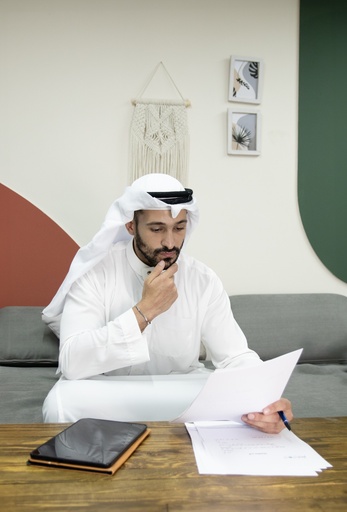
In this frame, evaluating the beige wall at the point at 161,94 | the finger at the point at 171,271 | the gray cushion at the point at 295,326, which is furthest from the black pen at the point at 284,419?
the beige wall at the point at 161,94

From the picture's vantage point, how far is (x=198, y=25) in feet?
10.7

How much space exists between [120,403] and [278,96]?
8.09ft

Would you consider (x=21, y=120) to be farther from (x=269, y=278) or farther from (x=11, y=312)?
(x=269, y=278)

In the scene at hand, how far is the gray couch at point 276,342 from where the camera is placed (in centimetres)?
240

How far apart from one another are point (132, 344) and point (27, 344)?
3.91ft

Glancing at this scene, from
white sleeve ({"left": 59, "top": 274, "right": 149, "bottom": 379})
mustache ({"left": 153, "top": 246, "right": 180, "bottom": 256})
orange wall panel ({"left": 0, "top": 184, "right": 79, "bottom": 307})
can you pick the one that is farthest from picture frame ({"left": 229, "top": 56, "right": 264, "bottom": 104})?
white sleeve ({"left": 59, "top": 274, "right": 149, "bottom": 379})

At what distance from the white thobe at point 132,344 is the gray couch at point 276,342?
18.6 inches

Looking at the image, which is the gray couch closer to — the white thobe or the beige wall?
the beige wall

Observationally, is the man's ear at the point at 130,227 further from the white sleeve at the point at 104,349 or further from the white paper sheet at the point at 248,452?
the white paper sheet at the point at 248,452

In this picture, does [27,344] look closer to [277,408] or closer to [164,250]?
[164,250]

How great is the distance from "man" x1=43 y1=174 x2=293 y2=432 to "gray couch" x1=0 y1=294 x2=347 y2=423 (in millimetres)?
472

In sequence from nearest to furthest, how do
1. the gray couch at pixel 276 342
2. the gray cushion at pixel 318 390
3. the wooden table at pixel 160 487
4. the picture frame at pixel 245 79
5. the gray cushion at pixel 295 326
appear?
the wooden table at pixel 160 487 → the gray cushion at pixel 318 390 → the gray couch at pixel 276 342 → the gray cushion at pixel 295 326 → the picture frame at pixel 245 79

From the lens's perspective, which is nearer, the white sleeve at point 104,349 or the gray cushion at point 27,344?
the white sleeve at point 104,349

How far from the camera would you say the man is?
1649mm
